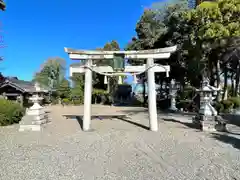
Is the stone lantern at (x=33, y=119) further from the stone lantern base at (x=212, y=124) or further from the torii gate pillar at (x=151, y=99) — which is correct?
the stone lantern base at (x=212, y=124)

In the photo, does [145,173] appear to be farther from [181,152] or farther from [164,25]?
[164,25]

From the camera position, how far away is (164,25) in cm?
1748

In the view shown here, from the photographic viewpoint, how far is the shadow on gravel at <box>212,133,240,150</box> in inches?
215

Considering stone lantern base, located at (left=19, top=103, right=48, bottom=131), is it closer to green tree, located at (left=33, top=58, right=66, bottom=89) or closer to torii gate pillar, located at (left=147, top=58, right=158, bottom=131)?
torii gate pillar, located at (left=147, top=58, right=158, bottom=131)

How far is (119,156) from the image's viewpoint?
4449mm

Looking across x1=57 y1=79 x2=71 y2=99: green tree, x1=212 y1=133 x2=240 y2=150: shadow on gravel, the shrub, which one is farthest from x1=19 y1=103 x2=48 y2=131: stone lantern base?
x1=57 y1=79 x2=71 y2=99: green tree

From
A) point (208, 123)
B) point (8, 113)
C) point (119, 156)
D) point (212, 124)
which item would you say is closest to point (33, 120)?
point (8, 113)

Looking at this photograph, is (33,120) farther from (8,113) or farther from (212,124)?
(212,124)

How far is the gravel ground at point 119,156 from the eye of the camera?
343cm

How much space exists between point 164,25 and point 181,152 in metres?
14.6

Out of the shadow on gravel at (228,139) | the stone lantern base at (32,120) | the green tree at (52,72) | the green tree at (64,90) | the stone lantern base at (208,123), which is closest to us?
the shadow on gravel at (228,139)

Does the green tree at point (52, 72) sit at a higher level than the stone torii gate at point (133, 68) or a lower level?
higher

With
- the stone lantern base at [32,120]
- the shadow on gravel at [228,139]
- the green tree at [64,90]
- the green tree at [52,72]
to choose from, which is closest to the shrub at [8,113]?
the stone lantern base at [32,120]

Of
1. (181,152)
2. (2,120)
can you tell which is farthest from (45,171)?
(2,120)
